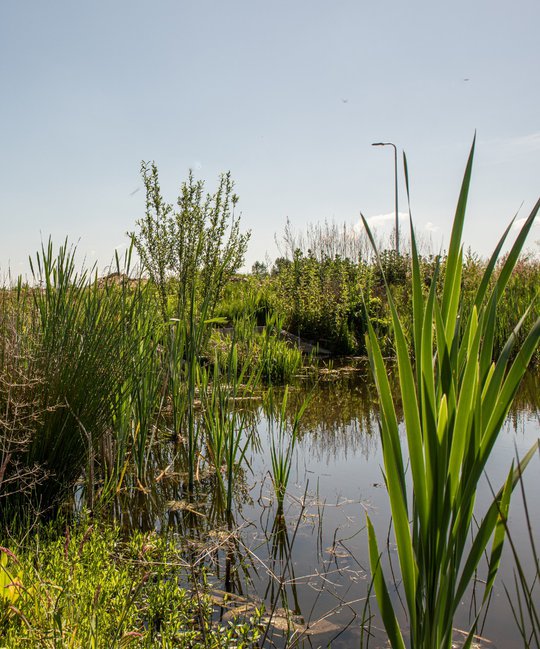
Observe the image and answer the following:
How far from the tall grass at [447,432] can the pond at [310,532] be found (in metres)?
0.41

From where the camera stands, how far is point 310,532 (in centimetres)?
279

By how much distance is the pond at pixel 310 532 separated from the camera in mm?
2031

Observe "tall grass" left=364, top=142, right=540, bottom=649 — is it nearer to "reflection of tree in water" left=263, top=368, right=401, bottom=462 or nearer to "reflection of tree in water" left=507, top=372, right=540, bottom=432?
"reflection of tree in water" left=263, top=368, right=401, bottom=462

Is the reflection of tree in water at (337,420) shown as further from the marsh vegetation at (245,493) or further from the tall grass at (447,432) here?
the tall grass at (447,432)

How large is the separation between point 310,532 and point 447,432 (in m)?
1.84

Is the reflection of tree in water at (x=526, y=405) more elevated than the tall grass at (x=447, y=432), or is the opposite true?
the tall grass at (x=447, y=432)

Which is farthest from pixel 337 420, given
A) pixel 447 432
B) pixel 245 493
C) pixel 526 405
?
pixel 447 432

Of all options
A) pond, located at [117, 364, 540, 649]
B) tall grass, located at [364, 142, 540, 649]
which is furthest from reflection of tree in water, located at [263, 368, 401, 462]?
tall grass, located at [364, 142, 540, 649]

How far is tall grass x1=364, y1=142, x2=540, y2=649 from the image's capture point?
113 centimetres

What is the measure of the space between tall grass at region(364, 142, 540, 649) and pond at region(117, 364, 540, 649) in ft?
1.35

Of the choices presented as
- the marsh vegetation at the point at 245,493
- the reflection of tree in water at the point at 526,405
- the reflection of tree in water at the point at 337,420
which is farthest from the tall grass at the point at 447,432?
the reflection of tree in water at the point at 526,405

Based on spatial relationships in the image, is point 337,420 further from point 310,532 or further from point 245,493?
point 310,532

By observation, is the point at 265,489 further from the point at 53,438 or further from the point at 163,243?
the point at 163,243

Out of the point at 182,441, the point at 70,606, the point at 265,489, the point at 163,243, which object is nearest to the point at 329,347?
the point at 163,243
